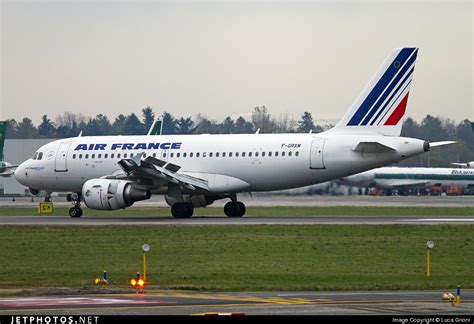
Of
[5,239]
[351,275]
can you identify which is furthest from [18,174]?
[351,275]

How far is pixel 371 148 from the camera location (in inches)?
Answer: 2061

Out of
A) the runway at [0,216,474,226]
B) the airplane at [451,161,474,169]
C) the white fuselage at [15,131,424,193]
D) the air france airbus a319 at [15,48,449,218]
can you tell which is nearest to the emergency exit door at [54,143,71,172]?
the white fuselage at [15,131,424,193]

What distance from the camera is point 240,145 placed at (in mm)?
56594

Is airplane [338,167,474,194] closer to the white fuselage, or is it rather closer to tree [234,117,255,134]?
tree [234,117,255,134]

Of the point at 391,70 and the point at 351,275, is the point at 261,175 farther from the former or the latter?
the point at 351,275

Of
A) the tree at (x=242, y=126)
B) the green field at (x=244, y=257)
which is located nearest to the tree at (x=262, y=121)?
the tree at (x=242, y=126)

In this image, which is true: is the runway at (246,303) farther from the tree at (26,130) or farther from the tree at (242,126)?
the tree at (26,130)

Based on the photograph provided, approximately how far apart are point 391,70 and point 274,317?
116 ft

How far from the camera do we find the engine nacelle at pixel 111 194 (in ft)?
177

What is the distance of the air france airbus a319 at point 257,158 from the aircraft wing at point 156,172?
2.0 inches

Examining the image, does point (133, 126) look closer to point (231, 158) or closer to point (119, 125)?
point (119, 125)

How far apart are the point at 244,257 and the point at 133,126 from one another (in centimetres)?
10909

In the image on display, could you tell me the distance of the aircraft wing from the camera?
176 feet

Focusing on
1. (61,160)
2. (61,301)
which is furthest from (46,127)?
(61,301)
